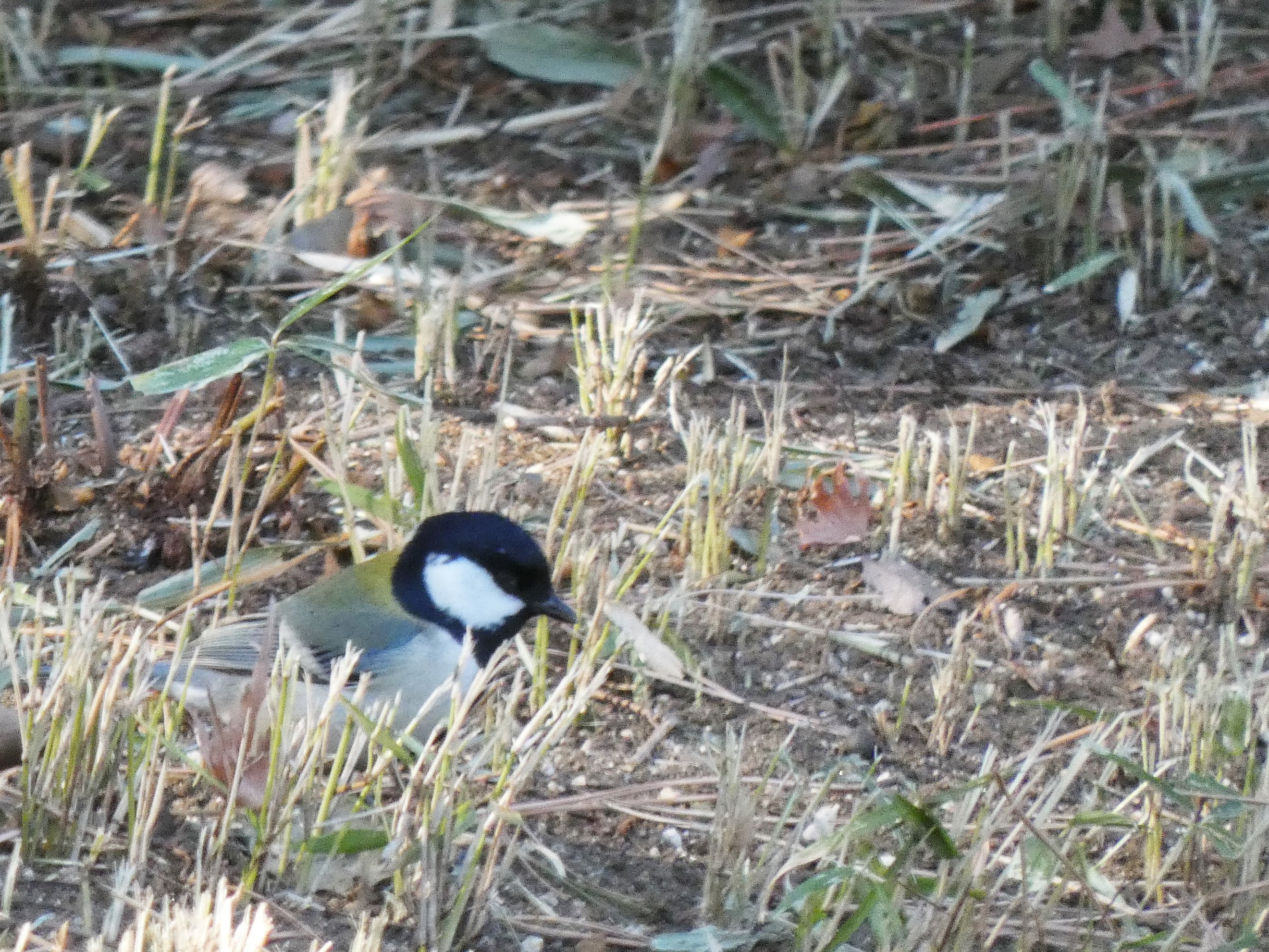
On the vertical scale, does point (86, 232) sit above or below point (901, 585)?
above

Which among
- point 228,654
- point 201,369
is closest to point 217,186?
point 201,369

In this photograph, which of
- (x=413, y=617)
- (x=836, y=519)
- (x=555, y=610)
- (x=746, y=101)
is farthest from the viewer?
(x=746, y=101)

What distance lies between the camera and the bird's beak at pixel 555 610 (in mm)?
3816

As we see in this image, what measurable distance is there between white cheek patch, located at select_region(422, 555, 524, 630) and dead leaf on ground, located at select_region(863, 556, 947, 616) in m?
0.90

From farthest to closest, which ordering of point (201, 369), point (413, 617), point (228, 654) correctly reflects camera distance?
1. point (413, 617)
2. point (228, 654)
3. point (201, 369)

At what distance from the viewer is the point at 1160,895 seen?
317 centimetres

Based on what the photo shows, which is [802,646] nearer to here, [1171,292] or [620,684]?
[620,684]

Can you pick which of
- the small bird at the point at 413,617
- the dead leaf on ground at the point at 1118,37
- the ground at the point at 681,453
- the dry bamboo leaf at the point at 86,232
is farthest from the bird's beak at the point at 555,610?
the dead leaf on ground at the point at 1118,37

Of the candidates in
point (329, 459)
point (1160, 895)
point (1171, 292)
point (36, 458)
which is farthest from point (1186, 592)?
point (36, 458)

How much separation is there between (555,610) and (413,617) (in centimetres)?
33

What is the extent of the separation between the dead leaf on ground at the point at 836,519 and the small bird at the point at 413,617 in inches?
31.5

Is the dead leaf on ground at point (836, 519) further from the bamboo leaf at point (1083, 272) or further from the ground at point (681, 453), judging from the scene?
the bamboo leaf at point (1083, 272)

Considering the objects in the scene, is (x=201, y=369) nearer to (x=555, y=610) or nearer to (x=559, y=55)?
(x=555, y=610)

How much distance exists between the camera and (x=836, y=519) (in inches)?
173
